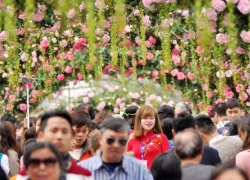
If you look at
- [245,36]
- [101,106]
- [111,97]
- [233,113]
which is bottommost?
[233,113]

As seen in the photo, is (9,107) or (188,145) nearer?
(188,145)

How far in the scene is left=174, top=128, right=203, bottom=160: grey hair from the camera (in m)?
→ 8.03

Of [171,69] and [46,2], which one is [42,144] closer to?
[46,2]

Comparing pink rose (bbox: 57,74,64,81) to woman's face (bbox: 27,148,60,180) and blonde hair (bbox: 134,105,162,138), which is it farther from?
woman's face (bbox: 27,148,60,180)

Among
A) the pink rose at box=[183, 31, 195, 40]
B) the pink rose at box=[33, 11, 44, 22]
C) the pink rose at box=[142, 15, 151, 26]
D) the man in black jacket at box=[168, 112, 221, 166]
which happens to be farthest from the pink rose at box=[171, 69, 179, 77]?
→ the man in black jacket at box=[168, 112, 221, 166]

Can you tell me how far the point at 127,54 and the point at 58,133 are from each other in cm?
1223

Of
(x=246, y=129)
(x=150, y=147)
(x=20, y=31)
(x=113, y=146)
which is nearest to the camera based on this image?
(x=113, y=146)

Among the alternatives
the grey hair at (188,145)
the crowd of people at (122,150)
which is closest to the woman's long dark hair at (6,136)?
the crowd of people at (122,150)

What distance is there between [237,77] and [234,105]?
4.10 m

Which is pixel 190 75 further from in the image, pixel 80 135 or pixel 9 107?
pixel 80 135

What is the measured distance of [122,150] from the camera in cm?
752

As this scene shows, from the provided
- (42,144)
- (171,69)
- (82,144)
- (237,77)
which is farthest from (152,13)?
(42,144)

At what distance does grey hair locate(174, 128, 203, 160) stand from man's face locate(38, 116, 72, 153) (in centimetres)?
105

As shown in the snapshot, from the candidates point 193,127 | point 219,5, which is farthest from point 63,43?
point 193,127
